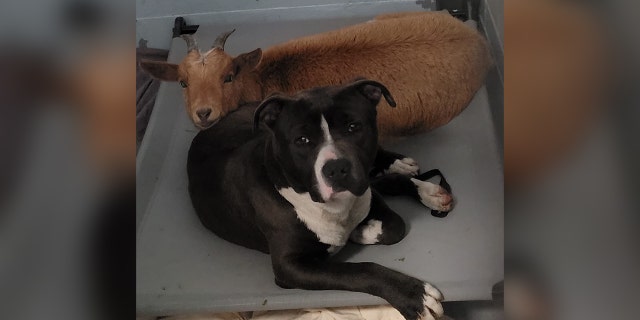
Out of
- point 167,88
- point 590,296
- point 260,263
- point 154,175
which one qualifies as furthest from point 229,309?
point 590,296

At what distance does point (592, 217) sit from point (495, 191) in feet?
0.75

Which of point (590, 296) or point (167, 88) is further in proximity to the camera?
point (167, 88)

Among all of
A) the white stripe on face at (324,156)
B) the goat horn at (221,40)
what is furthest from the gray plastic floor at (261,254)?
the white stripe on face at (324,156)

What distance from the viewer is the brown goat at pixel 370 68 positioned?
769mm

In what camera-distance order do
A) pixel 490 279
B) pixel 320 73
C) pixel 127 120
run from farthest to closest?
pixel 320 73
pixel 490 279
pixel 127 120

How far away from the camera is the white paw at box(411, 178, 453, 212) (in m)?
0.74

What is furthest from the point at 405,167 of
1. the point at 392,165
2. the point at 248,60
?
the point at 248,60

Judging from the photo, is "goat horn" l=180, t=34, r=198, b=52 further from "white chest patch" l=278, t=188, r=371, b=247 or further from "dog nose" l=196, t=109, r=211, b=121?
"white chest patch" l=278, t=188, r=371, b=247

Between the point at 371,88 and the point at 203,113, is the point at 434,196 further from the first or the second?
the point at 203,113

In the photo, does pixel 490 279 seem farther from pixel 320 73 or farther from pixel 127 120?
pixel 127 120

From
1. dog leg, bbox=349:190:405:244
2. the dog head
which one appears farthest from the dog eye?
dog leg, bbox=349:190:405:244

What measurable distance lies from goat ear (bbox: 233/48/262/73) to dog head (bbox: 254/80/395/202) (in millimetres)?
165

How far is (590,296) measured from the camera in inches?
19.3

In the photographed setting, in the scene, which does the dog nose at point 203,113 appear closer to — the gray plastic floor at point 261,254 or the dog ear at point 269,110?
the gray plastic floor at point 261,254
